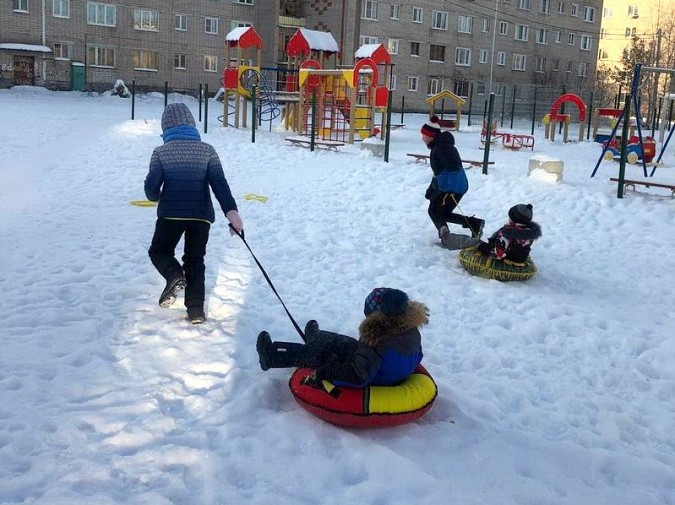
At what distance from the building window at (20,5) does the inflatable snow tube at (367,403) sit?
39.1 metres

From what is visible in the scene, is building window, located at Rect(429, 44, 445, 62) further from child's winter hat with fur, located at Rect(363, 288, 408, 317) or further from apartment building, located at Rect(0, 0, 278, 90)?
child's winter hat with fur, located at Rect(363, 288, 408, 317)

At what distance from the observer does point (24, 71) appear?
37469 millimetres

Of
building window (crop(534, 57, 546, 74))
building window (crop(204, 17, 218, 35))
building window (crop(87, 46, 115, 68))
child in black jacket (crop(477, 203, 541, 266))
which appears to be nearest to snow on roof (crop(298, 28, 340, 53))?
child in black jacket (crop(477, 203, 541, 266))

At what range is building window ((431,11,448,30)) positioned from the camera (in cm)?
4747

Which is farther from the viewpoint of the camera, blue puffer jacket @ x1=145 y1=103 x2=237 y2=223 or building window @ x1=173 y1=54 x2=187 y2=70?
building window @ x1=173 y1=54 x2=187 y2=70

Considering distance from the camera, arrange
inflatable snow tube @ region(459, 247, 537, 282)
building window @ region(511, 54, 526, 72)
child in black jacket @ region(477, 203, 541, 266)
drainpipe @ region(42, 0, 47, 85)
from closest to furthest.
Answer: child in black jacket @ region(477, 203, 541, 266) < inflatable snow tube @ region(459, 247, 537, 282) < drainpipe @ region(42, 0, 47, 85) < building window @ region(511, 54, 526, 72)

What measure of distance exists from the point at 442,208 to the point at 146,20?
3619 cm

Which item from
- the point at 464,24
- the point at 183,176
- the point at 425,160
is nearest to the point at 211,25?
the point at 464,24

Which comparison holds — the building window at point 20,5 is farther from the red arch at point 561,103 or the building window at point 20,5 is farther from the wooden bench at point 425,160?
the wooden bench at point 425,160

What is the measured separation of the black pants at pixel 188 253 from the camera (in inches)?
219

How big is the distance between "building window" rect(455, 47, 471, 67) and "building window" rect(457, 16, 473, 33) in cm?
122

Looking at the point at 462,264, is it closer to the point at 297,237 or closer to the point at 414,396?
the point at 297,237

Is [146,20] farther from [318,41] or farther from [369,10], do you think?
[318,41]

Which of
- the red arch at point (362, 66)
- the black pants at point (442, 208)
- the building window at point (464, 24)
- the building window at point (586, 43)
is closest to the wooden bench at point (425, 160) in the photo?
the red arch at point (362, 66)
